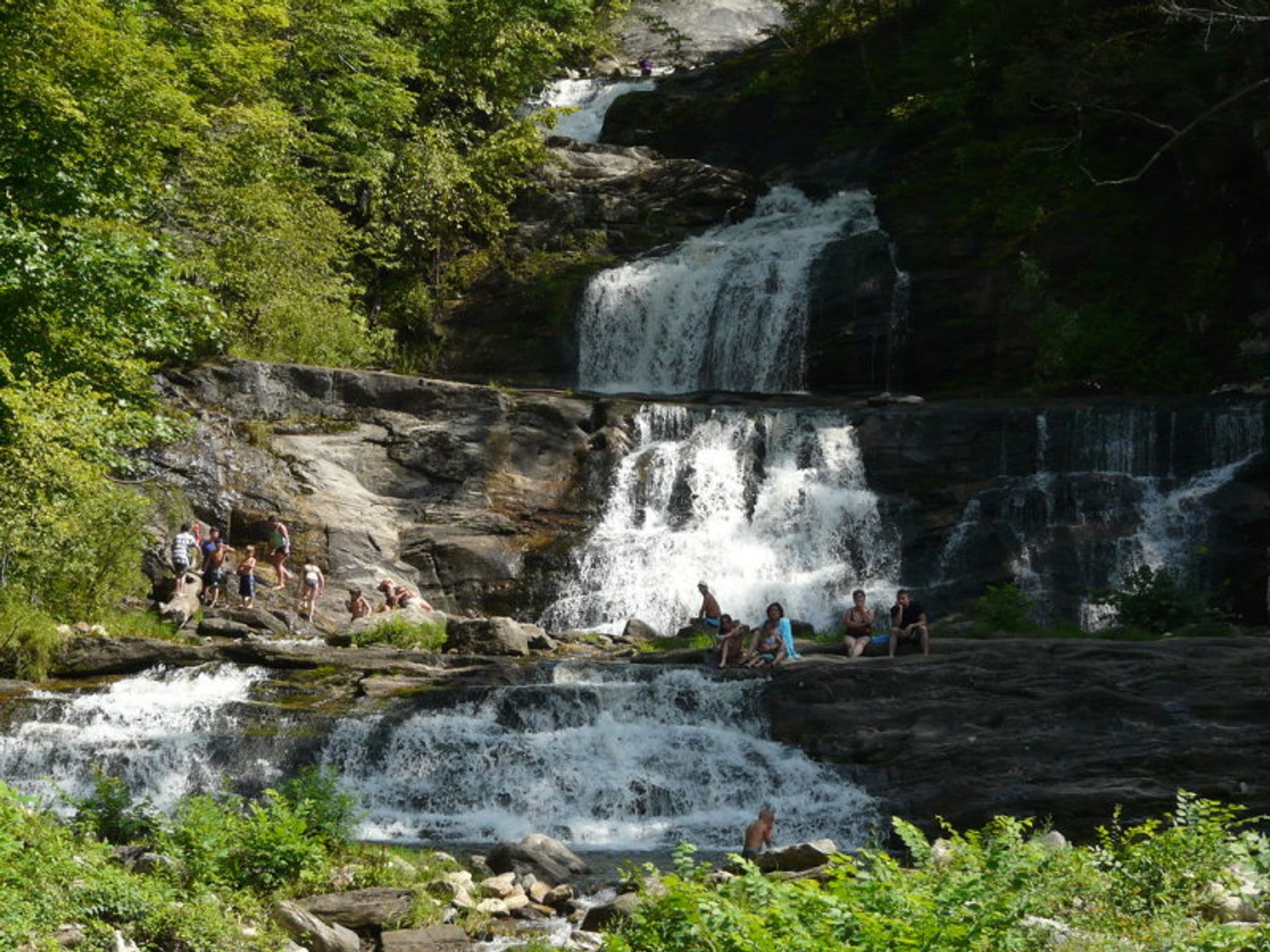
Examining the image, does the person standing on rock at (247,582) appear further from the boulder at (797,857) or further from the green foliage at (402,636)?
the boulder at (797,857)

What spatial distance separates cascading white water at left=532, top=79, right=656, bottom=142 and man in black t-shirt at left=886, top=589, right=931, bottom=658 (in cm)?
2434

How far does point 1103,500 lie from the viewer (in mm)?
22812

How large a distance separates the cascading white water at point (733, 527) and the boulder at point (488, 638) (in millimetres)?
3876

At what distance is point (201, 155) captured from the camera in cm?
2767

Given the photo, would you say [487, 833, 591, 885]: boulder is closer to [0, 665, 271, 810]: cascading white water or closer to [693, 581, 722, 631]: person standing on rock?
[0, 665, 271, 810]: cascading white water

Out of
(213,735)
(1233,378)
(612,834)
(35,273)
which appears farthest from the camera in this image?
(1233,378)

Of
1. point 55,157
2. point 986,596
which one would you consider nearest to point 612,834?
point 986,596

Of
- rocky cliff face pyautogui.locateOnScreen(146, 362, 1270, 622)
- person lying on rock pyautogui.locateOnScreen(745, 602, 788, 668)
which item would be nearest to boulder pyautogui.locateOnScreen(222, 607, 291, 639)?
rocky cliff face pyautogui.locateOnScreen(146, 362, 1270, 622)

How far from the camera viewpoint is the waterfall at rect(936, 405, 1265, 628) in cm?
2206

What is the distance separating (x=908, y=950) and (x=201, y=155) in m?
24.8

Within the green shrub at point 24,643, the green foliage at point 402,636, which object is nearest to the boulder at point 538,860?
the green foliage at point 402,636

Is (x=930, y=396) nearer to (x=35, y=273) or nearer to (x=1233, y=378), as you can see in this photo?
(x=1233, y=378)

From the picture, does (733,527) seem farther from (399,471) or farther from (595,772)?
(595,772)

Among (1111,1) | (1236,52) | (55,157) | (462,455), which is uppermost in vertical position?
(1111,1)
